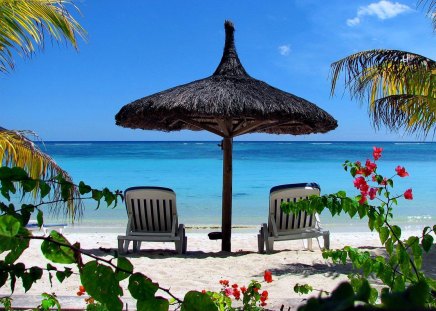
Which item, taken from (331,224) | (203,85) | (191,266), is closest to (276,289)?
(191,266)

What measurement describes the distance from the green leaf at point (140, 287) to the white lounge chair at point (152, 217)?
4.52 meters

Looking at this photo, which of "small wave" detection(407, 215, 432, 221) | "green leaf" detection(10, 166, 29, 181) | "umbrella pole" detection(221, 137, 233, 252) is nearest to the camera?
"green leaf" detection(10, 166, 29, 181)

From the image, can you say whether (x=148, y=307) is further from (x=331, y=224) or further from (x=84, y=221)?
(x=84, y=221)

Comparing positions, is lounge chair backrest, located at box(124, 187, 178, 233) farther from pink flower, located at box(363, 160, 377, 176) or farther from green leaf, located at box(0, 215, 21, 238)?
green leaf, located at box(0, 215, 21, 238)

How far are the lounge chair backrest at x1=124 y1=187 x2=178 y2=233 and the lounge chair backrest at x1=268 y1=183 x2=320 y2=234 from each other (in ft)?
3.50

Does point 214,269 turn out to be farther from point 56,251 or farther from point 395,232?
point 56,251

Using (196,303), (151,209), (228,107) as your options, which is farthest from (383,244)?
(151,209)

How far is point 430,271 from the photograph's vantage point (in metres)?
4.35

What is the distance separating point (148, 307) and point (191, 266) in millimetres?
3936

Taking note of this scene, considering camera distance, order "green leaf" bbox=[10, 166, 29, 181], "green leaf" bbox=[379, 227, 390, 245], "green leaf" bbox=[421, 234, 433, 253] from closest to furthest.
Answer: "green leaf" bbox=[10, 166, 29, 181] < "green leaf" bbox=[421, 234, 433, 253] < "green leaf" bbox=[379, 227, 390, 245]

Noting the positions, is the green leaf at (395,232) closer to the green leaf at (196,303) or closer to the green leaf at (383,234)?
the green leaf at (383,234)

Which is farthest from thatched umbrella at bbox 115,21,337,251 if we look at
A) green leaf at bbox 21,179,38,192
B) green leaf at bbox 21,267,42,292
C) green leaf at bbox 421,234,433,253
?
green leaf at bbox 21,267,42,292

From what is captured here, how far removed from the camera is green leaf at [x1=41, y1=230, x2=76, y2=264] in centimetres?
73

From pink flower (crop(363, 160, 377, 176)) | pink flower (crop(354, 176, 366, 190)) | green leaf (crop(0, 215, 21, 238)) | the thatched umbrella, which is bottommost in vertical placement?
green leaf (crop(0, 215, 21, 238))
